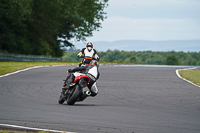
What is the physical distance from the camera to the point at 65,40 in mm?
74688

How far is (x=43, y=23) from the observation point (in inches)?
2281

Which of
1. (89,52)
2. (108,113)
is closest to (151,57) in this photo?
(89,52)

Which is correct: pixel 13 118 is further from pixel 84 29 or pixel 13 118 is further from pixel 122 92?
pixel 84 29

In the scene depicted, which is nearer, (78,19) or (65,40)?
(78,19)

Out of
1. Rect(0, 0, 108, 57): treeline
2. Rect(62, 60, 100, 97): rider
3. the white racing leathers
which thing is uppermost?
Rect(0, 0, 108, 57): treeline

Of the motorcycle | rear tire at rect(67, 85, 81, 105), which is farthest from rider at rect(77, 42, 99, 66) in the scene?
rear tire at rect(67, 85, 81, 105)

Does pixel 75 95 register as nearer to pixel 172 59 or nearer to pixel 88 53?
pixel 88 53

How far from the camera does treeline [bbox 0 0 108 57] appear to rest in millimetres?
46584

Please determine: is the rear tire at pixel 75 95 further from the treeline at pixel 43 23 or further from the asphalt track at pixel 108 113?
the treeline at pixel 43 23

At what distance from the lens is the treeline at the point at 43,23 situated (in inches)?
1834

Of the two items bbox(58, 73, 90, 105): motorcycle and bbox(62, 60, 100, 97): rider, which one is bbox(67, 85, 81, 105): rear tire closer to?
bbox(58, 73, 90, 105): motorcycle

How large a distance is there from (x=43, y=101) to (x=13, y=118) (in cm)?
339

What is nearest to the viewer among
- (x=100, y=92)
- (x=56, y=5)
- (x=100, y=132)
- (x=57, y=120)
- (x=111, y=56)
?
(x=100, y=132)

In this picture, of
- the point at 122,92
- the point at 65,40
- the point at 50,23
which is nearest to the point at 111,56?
the point at 65,40
